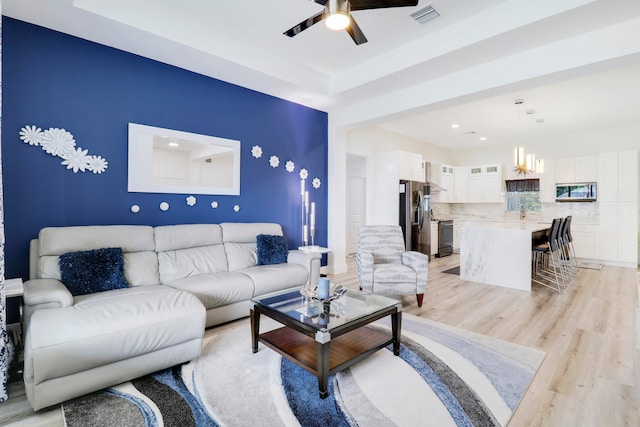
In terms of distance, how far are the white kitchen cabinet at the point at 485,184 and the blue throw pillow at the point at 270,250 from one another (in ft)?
20.2

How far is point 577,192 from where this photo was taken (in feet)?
21.8

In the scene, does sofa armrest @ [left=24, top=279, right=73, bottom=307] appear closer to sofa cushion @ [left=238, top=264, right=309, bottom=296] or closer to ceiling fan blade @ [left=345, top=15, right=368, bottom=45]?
sofa cushion @ [left=238, top=264, right=309, bottom=296]

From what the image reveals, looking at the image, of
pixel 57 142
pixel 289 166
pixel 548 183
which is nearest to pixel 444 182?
pixel 548 183

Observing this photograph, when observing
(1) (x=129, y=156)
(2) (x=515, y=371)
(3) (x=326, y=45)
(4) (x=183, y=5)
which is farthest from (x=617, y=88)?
(1) (x=129, y=156)

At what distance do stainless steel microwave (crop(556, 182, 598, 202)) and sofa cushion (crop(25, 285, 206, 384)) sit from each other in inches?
304

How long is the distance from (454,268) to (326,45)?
440 centimetres

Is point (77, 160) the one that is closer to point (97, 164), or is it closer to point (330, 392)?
point (97, 164)

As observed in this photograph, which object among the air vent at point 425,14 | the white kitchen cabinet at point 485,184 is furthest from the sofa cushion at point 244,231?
the white kitchen cabinet at point 485,184

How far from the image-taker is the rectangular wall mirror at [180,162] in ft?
10.8

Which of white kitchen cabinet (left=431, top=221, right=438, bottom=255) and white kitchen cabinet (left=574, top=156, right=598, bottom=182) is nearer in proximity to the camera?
white kitchen cabinet (left=574, top=156, right=598, bottom=182)

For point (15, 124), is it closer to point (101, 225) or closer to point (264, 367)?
point (101, 225)

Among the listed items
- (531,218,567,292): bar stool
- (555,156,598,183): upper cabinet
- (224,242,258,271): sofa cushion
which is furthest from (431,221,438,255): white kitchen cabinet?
(224,242,258,271): sofa cushion

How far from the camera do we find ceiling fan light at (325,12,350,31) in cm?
218

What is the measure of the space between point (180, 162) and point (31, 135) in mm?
1264
